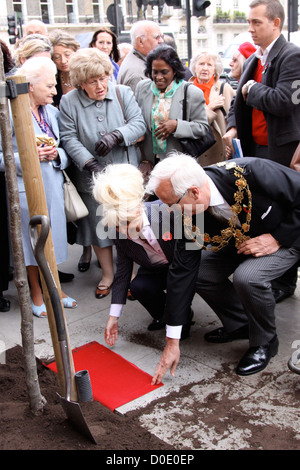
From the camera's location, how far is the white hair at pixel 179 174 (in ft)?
9.04

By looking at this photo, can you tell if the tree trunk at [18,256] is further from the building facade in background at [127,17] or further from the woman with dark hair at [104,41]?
Answer: the building facade in background at [127,17]

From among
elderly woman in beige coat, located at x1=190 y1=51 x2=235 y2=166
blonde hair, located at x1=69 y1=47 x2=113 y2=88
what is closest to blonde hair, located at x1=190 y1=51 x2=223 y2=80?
elderly woman in beige coat, located at x1=190 y1=51 x2=235 y2=166

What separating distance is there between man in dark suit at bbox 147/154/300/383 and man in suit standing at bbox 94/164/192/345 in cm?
17

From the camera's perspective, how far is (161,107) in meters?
4.18

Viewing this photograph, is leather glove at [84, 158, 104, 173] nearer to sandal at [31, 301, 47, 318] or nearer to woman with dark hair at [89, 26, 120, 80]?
sandal at [31, 301, 47, 318]

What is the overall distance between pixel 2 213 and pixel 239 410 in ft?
7.69

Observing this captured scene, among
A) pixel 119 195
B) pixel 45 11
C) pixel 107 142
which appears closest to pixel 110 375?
pixel 119 195

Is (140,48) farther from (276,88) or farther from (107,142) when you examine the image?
(276,88)

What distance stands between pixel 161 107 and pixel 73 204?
1038mm

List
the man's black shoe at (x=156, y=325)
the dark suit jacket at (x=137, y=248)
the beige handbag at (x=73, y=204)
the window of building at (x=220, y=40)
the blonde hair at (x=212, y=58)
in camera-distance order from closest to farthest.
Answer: the dark suit jacket at (x=137, y=248)
the man's black shoe at (x=156, y=325)
the beige handbag at (x=73, y=204)
the blonde hair at (x=212, y=58)
the window of building at (x=220, y=40)

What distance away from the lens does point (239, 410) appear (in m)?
2.68

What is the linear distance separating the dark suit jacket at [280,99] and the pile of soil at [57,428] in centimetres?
223

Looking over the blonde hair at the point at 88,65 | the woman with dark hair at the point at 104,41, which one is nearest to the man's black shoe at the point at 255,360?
the blonde hair at the point at 88,65
